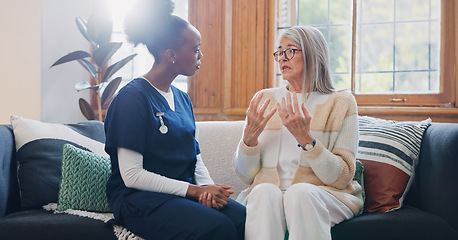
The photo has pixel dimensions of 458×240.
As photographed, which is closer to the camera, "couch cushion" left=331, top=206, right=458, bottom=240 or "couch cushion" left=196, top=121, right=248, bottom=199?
"couch cushion" left=331, top=206, right=458, bottom=240

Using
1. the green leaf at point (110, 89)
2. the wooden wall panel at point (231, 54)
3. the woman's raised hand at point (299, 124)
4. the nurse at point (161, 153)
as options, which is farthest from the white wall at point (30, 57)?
the woman's raised hand at point (299, 124)

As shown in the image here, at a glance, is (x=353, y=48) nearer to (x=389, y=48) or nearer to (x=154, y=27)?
(x=389, y=48)

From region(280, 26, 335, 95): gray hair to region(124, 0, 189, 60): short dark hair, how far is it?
0.48m

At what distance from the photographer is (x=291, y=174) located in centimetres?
202

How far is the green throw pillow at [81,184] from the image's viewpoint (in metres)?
2.00

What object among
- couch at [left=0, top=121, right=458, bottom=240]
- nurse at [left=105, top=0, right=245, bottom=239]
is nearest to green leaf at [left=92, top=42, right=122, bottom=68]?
couch at [left=0, top=121, right=458, bottom=240]

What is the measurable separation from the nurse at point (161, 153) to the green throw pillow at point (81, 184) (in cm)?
16

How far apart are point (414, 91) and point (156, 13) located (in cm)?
191

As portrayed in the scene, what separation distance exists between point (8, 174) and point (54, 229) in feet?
1.24

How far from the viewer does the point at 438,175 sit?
2.04 m

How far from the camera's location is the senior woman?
173 centimetres

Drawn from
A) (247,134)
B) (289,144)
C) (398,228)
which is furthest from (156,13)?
(398,228)

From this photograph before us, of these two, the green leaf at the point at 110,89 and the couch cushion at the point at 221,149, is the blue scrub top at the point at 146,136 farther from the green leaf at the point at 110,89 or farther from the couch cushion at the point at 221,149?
the green leaf at the point at 110,89

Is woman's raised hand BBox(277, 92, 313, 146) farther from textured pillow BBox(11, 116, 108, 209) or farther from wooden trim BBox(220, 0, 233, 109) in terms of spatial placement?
wooden trim BBox(220, 0, 233, 109)
